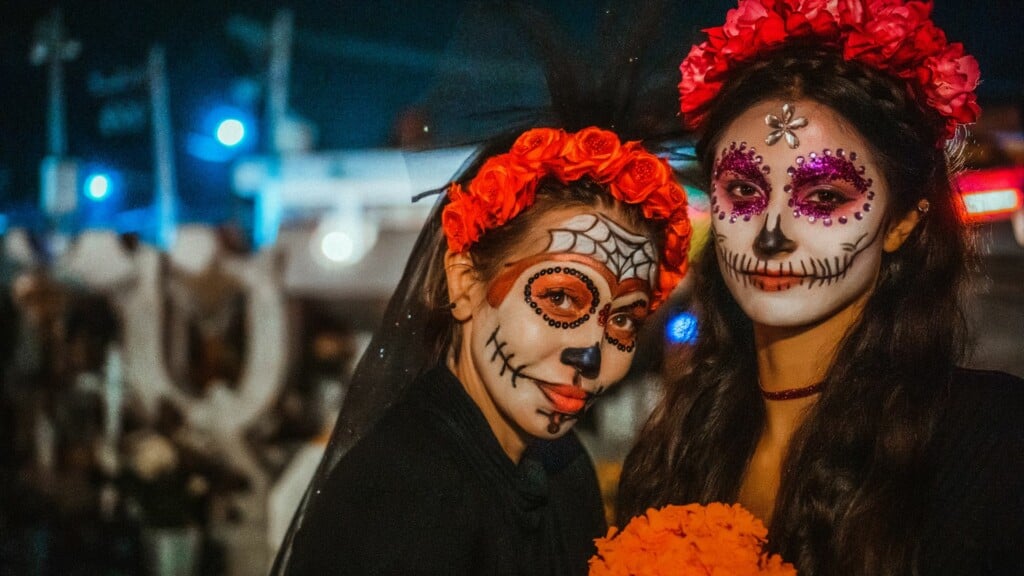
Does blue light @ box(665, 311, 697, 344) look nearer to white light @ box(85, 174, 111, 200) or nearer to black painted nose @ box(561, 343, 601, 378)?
black painted nose @ box(561, 343, 601, 378)

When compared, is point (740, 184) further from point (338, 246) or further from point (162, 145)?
point (162, 145)

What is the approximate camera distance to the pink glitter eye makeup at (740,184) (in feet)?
5.90

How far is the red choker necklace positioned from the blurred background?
2.58m

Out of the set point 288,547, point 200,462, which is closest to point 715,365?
point 288,547

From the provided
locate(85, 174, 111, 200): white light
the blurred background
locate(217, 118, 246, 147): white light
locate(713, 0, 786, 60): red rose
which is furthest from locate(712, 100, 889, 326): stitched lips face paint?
locate(85, 174, 111, 200): white light

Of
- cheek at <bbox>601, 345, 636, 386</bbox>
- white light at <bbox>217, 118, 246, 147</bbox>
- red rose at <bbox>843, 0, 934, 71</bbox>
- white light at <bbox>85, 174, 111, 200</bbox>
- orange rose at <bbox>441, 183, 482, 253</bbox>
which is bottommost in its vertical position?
cheek at <bbox>601, 345, 636, 386</bbox>

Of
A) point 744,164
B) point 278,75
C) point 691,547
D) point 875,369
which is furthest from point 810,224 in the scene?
point 278,75

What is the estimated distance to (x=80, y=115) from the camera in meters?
5.10

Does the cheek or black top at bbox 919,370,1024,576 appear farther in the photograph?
the cheek

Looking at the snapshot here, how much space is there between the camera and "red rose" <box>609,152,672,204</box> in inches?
71.4

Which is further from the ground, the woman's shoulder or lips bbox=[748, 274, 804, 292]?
lips bbox=[748, 274, 804, 292]

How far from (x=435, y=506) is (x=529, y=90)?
881mm

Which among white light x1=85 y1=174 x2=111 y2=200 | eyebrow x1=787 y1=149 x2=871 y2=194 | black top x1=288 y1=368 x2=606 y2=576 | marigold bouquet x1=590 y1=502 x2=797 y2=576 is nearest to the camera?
marigold bouquet x1=590 y1=502 x2=797 y2=576

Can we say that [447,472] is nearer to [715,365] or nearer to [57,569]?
[715,365]
